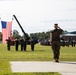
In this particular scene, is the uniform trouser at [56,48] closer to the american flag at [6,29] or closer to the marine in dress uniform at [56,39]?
the marine in dress uniform at [56,39]

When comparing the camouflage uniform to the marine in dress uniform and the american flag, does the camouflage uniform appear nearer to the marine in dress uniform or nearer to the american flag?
the marine in dress uniform

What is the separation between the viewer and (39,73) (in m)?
11.5

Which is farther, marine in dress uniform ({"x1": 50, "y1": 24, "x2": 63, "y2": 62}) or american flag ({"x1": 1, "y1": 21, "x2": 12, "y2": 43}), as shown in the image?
american flag ({"x1": 1, "y1": 21, "x2": 12, "y2": 43})

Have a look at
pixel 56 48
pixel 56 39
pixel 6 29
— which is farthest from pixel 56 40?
pixel 6 29

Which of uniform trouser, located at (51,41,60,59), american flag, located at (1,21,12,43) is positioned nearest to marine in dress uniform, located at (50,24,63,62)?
uniform trouser, located at (51,41,60,59)

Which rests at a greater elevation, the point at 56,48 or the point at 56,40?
the point at 56,40

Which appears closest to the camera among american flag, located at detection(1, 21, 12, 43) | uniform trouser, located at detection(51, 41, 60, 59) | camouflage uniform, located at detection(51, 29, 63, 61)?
camouflage uniform, located at detection(51, 29, 63, 61)

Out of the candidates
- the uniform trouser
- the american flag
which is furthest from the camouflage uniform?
the american flag

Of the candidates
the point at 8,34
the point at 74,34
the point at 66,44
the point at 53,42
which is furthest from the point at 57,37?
the point at 74,34

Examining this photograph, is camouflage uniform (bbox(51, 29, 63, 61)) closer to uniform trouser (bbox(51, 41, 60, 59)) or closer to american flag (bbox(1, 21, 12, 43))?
uniform trouser (bbox(51, 41, 60, 59))

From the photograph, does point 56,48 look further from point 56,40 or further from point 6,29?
point 6,29

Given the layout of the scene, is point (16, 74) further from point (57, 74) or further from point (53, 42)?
point (53, 42)

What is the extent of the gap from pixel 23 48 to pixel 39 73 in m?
23.8

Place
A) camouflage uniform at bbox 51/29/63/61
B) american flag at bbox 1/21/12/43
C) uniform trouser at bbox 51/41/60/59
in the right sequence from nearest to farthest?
camouflage uniform at bbox 51/29/63/61 < uniform trouser at bbox 51/41/60/59 < american flag at bbox 1/21/12/43
